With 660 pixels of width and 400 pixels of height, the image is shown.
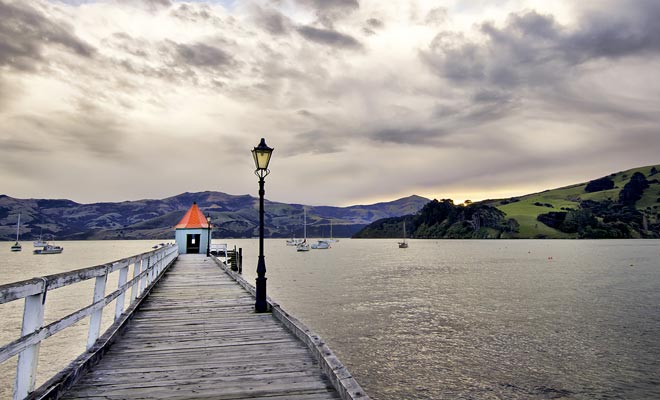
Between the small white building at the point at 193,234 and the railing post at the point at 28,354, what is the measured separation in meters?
41.2

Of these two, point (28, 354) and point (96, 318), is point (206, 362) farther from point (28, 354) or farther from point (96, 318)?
point (28, 354)

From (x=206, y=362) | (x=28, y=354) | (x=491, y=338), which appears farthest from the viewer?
(x=491, y=338)

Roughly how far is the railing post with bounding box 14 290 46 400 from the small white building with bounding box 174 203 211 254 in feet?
135

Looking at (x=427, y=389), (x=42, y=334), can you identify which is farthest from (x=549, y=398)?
(x=42, y=334)

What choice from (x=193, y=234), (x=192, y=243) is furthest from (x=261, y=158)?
(x=192, y=243)

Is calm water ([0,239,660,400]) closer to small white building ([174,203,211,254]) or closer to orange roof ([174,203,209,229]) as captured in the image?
small white building ([174,203,211,254])

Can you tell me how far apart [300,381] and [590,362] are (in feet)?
49.5

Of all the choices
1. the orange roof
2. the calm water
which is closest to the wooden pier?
the calm water

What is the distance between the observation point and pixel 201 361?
6.89m

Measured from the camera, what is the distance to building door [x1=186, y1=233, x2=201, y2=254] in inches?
1793

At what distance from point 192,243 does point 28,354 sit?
4297 centimetres

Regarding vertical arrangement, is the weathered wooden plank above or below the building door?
below

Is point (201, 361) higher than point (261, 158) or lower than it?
lower

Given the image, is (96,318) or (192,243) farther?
(192,243)
